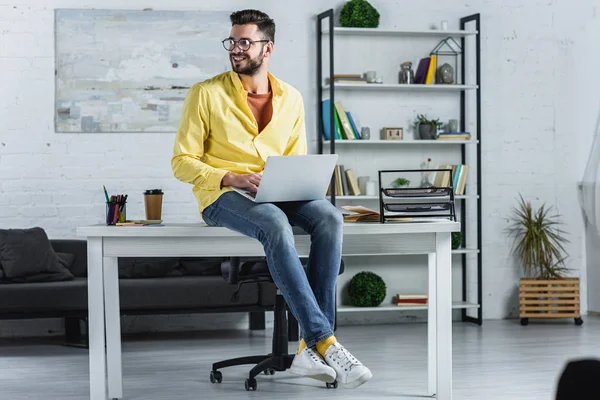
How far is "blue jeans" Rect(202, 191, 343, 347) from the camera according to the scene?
277 centimetres

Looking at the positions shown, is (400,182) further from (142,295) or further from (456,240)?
(142,295)

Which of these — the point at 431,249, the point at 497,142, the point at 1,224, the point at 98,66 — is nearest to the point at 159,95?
the point at 98,66

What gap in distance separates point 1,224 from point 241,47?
2.96 metres

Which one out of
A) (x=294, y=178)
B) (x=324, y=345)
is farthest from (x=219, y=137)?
(x=324, y=345)

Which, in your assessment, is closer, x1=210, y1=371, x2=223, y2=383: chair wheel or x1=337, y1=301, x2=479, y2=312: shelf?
x1=210, y1=371, x2=223, y2=383: chair wheel

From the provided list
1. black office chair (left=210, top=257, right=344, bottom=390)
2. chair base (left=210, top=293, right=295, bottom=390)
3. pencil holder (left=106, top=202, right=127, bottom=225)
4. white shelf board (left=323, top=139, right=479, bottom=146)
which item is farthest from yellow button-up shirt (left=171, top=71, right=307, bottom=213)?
white shelf board (left=323, top=139, right=479, bottom=146)

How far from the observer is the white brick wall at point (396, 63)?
5469 millimetres

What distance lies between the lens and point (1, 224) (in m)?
5.46

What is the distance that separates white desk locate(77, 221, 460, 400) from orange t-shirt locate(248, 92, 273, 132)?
46 cm

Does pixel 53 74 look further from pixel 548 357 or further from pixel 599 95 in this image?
pixel 599 95

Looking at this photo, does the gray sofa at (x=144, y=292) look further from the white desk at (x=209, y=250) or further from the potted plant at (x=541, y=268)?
the potted plant at (x=541, y=268)

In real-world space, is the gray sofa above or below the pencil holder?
below

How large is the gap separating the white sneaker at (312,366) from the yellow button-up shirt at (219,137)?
0.69 m

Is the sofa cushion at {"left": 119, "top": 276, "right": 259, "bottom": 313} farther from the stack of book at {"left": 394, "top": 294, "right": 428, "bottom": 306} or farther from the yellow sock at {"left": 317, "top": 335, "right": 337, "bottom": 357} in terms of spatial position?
the yellow sock at {"left": 317, "top": 335, "right": 337, "bottom": 357}
